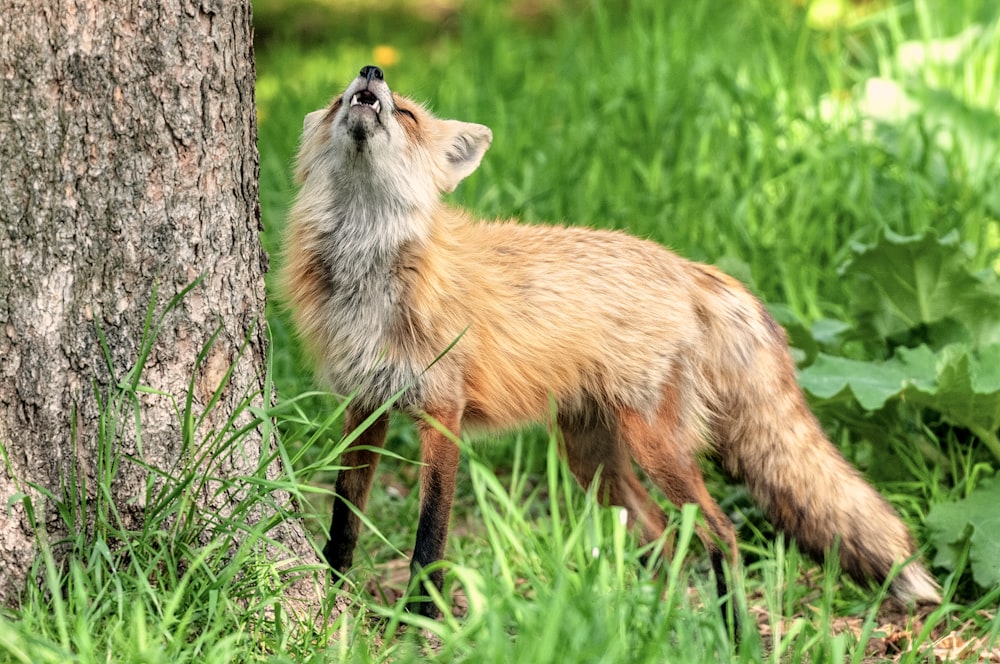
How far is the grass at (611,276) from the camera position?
258 cm

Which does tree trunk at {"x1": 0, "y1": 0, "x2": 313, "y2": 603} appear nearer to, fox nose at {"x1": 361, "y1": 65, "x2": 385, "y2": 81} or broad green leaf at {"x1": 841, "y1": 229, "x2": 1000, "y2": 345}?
fox nose at {"x1": 361, "y1": 65, "x2": 385, "y2": 81}

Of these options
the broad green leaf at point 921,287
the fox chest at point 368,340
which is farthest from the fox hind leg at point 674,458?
the broad green leaf at point 921,287

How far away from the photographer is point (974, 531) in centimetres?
378

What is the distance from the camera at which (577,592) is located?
258 cm

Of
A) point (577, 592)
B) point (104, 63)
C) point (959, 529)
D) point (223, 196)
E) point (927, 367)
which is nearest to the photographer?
point (577, 592)

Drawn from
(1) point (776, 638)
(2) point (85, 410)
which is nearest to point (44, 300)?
(2) point (85, 410)

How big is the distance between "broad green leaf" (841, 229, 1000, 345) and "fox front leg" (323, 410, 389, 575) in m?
2.10

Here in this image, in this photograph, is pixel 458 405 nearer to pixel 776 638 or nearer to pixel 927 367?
pixel 776 638

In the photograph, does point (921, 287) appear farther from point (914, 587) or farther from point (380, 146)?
point (380, 146)

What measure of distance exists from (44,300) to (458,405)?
50.4 inches

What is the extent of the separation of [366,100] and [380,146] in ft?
0.50

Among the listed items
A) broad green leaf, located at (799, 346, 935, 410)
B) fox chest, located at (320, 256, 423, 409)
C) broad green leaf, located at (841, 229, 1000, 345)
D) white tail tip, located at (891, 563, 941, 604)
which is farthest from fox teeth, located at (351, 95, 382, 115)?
white tail tip, located at (891, 563, 941, 604)

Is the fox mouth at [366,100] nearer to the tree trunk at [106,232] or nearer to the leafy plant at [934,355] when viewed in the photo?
the tree trunk at [106,232]

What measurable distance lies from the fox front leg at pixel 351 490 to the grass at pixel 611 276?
0.08m
